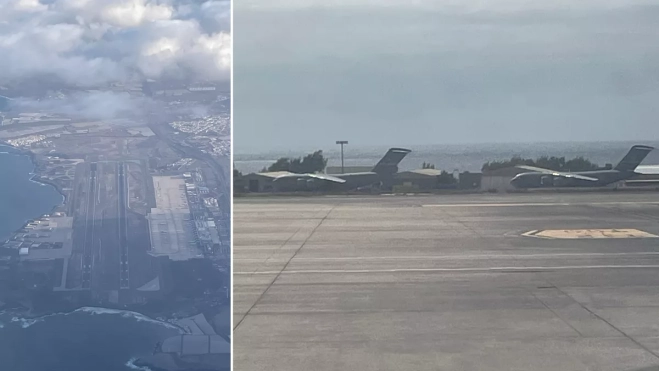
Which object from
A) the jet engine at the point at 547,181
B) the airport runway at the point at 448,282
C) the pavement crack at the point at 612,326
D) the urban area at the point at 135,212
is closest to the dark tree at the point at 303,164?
the airport runway at the point at 448,282

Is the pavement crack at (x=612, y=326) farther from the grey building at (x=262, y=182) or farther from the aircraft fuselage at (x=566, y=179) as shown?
the grey building at (x=262, y=182)

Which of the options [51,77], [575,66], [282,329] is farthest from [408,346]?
[51,77]

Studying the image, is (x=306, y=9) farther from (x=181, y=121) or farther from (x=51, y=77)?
(x=51, y=77)

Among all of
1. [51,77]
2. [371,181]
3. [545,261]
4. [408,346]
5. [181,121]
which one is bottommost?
[408,346]

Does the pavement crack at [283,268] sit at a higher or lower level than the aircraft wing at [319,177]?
lower

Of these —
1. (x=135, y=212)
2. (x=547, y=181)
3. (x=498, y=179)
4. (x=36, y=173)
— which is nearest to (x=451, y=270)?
(x=498, y=179)

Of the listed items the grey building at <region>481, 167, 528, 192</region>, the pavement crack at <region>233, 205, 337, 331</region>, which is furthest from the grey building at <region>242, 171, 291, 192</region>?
the grey building at <region>481, 167, 528, 192</region>
